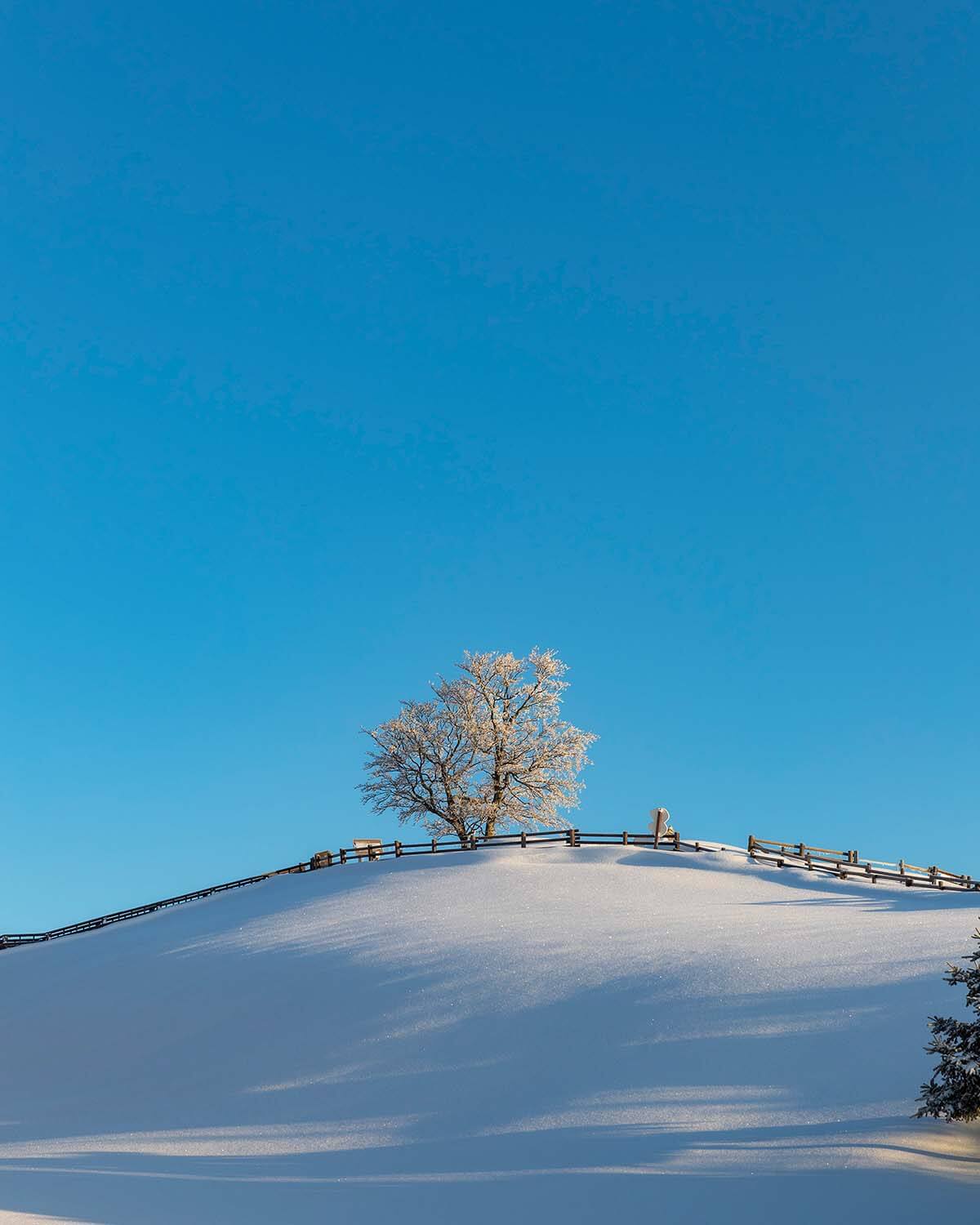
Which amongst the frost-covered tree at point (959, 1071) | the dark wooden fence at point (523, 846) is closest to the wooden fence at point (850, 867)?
the dark wooden fence at point (523, 846)

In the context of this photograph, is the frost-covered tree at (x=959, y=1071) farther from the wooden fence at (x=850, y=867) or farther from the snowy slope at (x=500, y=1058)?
the wooden fence at (x=850, y=867)

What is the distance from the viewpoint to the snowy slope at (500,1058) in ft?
52.5

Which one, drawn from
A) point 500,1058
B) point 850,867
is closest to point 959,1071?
point 500,1058

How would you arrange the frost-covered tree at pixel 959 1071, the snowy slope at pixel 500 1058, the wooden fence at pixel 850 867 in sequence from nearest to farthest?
1. the frost-covered tree at pixel 959 1071
2. the snowy slope at pixel 500 1058
3. the wooden fence at pixel 850 867

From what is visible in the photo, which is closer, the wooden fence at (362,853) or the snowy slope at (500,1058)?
the snowy slope at (500,1058)

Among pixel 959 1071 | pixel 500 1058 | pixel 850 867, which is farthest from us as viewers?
pixel 850 867

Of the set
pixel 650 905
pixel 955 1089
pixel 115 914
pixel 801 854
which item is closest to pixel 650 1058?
pixel 955 1089

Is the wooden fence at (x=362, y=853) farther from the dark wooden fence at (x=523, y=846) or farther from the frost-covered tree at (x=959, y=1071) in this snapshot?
the frost-covered tree at (x=959, y=1071)

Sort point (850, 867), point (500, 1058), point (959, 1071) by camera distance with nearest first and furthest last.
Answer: point (959, 1071) < point (500, 1058) < point (850, 867)

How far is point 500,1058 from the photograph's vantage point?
2266 centimetres

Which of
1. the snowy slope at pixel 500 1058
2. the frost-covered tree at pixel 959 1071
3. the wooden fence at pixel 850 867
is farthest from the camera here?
the wooden fence at pixel 850 867

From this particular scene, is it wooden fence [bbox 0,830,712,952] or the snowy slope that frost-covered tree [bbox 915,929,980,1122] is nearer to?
the snowy slope

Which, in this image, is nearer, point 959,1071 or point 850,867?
point 959,1071

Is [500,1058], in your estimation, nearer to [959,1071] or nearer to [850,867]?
[959,1071]
